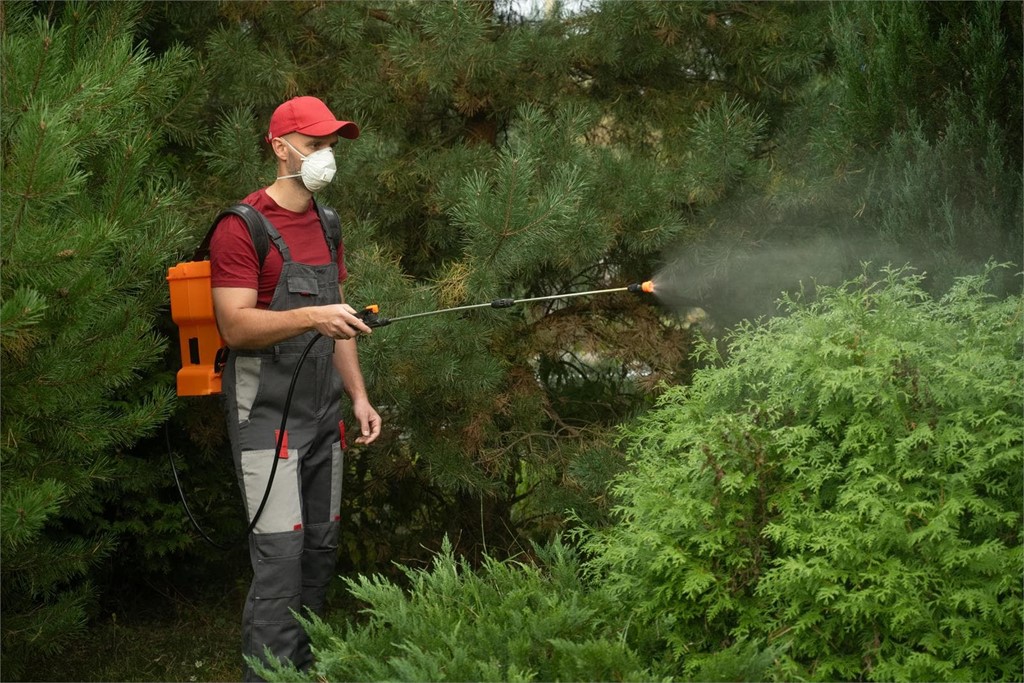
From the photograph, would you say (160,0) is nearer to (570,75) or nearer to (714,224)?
(570,75)

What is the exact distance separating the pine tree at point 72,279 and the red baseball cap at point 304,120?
46 cm

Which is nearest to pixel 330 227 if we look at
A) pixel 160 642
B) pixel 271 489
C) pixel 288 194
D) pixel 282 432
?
pixel 288 194

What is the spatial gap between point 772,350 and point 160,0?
3177mm

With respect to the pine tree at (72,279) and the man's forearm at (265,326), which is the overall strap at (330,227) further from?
the pine tree at (72,279)

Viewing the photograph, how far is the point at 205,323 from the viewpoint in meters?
3.60

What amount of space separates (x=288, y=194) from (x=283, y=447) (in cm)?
83

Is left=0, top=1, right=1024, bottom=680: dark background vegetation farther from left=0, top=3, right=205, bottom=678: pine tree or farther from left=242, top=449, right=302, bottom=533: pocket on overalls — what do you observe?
left=242, top=449, right=302, bottom=533: pocket on overalls

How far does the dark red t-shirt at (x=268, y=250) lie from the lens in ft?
11.2

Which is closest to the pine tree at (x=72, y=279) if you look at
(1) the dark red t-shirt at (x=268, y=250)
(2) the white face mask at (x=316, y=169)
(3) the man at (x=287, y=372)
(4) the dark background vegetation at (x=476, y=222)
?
(4) the dark background vegetation at (x=476, y=222)

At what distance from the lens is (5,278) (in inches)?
125

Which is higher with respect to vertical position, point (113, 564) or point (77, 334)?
point (77, 334)

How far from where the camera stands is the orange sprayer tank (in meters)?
3.51

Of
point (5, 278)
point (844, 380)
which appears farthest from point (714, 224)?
point (5, 278)

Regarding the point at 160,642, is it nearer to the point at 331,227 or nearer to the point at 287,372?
the point at 287,372
